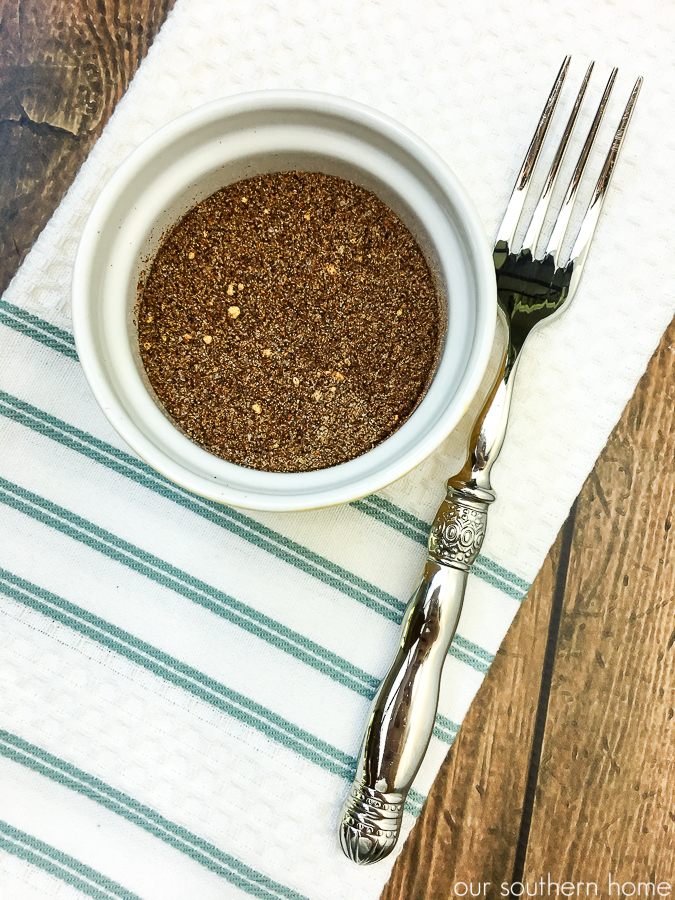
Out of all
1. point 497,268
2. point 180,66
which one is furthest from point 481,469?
point 180,66

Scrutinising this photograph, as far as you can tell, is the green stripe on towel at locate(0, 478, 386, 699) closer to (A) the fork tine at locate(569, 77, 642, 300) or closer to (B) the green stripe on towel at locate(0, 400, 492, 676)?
(B) the green stripe on towel at locate(0, 400, 492, 676)

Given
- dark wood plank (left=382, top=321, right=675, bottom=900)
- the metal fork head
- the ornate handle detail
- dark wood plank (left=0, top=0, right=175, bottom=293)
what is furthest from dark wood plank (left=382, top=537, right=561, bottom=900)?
dark wood plank (left=0, top=0, right=175, bottom=293)

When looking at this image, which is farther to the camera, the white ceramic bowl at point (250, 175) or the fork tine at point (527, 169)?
the fork tine at point (527, 169)

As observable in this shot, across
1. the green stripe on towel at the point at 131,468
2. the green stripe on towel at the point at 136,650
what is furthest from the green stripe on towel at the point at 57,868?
the green stripe on towel at the point at 131,468

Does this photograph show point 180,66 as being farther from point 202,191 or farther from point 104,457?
point 104,457

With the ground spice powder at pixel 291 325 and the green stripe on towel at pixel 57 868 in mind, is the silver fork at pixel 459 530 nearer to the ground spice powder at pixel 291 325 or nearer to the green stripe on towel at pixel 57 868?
the ground spice powder at pixel 291 325

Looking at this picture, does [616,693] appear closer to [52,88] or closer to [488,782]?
[488,782]

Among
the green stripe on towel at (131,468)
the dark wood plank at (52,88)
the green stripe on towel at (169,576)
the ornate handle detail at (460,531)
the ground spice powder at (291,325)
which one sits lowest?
the green stripe on towel at (169,576)
